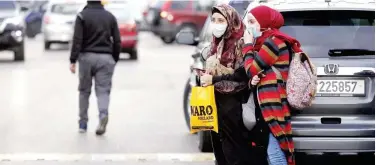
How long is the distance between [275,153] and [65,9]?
973 inches

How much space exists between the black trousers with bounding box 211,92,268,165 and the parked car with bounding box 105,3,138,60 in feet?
64.2

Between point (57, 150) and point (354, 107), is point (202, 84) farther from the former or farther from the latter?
point (57, 150)

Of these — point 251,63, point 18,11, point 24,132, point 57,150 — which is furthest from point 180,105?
point 18,11

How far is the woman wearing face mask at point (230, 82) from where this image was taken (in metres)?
7.56

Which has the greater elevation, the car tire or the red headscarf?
the red headscarf

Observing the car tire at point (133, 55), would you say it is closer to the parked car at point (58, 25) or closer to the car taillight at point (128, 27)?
the car taillight at point (128, 27)

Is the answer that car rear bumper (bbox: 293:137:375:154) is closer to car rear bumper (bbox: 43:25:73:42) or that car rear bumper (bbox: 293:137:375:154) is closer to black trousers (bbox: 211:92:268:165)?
black trousers (bbox: 211:92:268:165)

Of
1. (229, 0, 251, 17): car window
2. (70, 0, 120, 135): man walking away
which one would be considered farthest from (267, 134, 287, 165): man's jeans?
(70, 0, 120, 135): man walking away

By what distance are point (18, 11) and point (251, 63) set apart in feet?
65.0

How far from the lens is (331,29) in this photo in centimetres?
Result: 838

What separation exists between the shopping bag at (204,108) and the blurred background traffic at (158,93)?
0.65m

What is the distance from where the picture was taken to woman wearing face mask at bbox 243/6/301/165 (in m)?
7.22

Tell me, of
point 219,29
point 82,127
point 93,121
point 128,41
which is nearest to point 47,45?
point 128,41

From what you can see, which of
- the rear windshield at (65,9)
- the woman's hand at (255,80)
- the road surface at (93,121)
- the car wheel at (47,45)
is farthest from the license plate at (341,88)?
the car wheel at (47,45)
